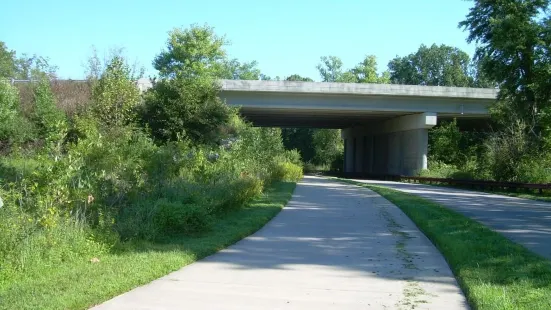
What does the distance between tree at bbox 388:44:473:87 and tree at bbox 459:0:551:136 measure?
6810 centimetres

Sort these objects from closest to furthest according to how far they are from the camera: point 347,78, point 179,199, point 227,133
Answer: point 179,199 → point 227,133 → point 347,78

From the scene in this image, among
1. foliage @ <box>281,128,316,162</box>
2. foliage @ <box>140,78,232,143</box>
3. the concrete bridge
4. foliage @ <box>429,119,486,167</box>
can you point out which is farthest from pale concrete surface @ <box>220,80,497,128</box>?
Result: foliage @ <box>281,128,316,162</box>

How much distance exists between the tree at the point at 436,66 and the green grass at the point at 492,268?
92.0 meters

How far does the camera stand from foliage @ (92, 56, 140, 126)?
87.3 ft

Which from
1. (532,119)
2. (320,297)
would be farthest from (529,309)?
(532,119)

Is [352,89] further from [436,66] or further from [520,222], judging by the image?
[436,66]

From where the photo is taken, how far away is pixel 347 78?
313ft

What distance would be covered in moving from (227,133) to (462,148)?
33.3m

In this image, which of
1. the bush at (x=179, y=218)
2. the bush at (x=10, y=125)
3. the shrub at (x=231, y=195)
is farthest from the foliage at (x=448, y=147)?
the bush at (x=179, y=218)

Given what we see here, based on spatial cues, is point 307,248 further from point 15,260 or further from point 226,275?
point 15,260

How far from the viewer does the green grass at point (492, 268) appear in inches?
258

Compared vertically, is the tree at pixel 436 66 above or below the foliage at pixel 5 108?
above

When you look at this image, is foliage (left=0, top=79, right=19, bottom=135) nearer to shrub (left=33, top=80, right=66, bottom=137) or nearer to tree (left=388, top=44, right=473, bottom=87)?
shrub (left=33, top=80, right=66, bottom=137)

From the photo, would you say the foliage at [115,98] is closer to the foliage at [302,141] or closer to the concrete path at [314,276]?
the concrete path at [314,276]
